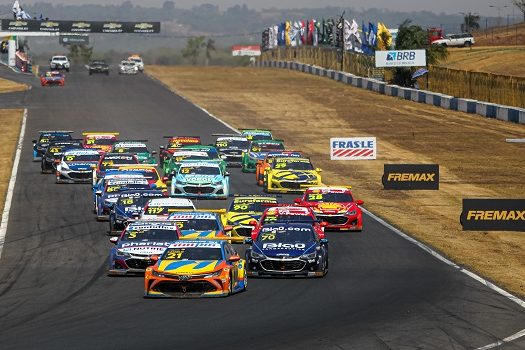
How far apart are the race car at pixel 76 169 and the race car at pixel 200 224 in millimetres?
16893

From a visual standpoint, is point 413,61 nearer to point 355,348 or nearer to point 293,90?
point 293,90

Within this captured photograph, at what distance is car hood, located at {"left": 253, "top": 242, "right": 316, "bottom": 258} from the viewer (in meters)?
28.0

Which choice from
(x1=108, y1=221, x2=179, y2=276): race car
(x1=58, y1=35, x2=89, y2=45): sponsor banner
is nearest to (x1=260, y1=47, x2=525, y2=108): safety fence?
(x1=108, y1=221, x2=179, y2=276): race car

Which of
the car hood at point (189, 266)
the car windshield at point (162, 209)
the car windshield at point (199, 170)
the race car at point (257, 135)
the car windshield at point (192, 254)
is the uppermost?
the car windshield at point (192, 254)

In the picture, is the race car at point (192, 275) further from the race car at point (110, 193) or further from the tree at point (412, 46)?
the tree at point (412, 46)

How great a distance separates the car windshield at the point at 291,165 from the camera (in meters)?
46.2

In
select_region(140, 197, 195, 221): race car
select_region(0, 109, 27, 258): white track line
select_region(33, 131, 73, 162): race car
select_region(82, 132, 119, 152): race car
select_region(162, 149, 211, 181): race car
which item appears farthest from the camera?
select_region(82, 132, 119, 152): race car

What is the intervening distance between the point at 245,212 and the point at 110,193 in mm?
5692

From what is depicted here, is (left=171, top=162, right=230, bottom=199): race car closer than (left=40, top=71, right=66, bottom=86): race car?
Yes

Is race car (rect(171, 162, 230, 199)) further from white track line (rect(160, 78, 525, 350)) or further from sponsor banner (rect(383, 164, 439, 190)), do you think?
sponsor banner (rect(383, 164, 439, 190))

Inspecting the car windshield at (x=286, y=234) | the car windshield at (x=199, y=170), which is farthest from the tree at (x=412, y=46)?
the car windshield at (x=286, y=234)

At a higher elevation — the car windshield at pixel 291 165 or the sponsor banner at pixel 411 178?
the car windshield at pixel 291 165

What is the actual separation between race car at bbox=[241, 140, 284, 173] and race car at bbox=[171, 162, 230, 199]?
844cm

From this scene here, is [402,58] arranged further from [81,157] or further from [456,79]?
[81,157]
